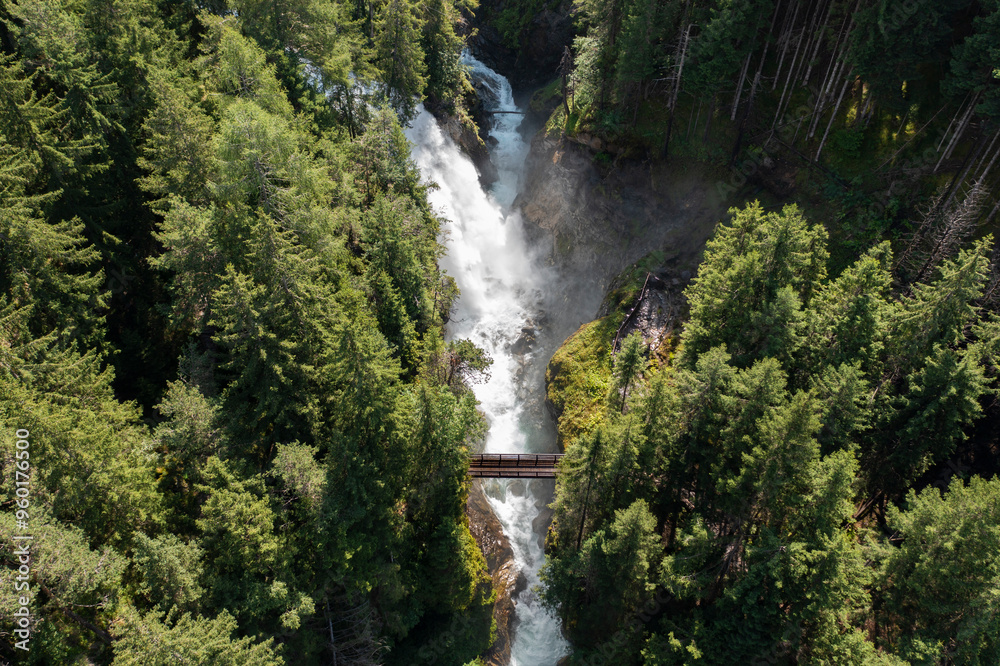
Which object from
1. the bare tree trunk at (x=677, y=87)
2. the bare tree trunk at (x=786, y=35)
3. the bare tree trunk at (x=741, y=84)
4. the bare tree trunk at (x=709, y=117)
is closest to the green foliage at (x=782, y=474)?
the bare tree trunk at (x=741, y=84)

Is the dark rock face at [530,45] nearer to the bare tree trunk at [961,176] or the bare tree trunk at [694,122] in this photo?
the bare tree trunk at [694,122]

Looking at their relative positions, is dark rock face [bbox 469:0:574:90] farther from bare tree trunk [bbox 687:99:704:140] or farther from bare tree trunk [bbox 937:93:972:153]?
bare tree trunk [bbox 937:93:972:153]

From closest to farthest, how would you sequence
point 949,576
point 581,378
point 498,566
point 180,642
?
point 180,642 < point 949,576 < point 498,566 < point 581,378

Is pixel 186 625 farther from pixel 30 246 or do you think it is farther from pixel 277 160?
pixel 277 160

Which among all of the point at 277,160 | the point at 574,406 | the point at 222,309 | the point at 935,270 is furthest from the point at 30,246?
the point at 935,270

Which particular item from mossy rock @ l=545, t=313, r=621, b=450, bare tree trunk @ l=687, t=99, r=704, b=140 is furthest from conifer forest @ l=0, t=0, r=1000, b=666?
bare tree trunk @ l=687, t=99, r=704, b=140

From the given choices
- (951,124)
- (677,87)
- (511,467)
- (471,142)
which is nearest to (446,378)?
(511,467)

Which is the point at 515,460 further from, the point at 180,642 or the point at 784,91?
the point at 784,91
